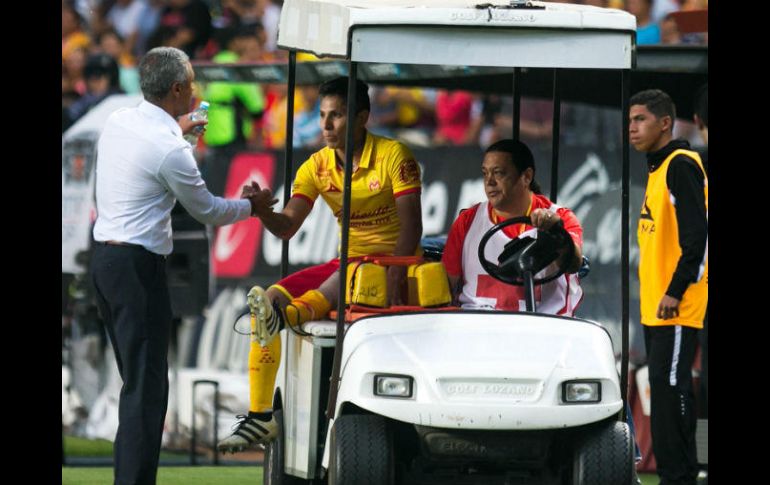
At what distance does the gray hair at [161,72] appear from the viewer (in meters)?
8.20

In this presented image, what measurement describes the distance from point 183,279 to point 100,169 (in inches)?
126

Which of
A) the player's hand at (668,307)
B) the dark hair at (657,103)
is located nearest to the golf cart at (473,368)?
the player's hand at (668,307)

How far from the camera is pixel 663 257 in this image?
9.54m

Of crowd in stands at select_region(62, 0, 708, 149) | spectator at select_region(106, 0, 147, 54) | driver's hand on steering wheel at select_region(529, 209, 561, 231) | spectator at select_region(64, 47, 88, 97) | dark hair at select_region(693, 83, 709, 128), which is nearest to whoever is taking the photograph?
driver's hand on steering wheel at select_region(529, 209, 561, 231)

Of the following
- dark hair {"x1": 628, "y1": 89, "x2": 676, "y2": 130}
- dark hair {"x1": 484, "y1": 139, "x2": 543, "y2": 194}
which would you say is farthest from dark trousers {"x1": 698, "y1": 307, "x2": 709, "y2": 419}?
dark hair {"x1": 484, "y1": 139, "x2": 543, "y2": 194}

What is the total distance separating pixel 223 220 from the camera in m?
8.41

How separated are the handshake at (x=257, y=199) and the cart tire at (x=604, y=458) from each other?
7.18ft

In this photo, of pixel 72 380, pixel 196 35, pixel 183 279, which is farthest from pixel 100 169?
pixel 196 35

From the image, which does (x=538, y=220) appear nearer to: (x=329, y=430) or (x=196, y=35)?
(x=329, y=430)

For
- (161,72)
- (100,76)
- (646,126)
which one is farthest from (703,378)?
(100,76)

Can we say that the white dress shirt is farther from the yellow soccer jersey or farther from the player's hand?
the player's hand

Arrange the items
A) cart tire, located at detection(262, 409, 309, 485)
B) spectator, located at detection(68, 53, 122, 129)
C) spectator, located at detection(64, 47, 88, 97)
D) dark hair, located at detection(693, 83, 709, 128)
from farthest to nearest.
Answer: spectator, located at detection(64, 47, 88, 97) < spectator, located at detection(68, 53, 122, 129) < dark hair, located at detection(693, 83, 709, 128) < cart tire, located at detection(262, 409, 309, 485)

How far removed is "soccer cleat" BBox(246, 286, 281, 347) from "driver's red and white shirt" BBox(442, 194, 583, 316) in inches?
34.8

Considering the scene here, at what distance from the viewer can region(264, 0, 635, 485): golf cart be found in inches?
279
